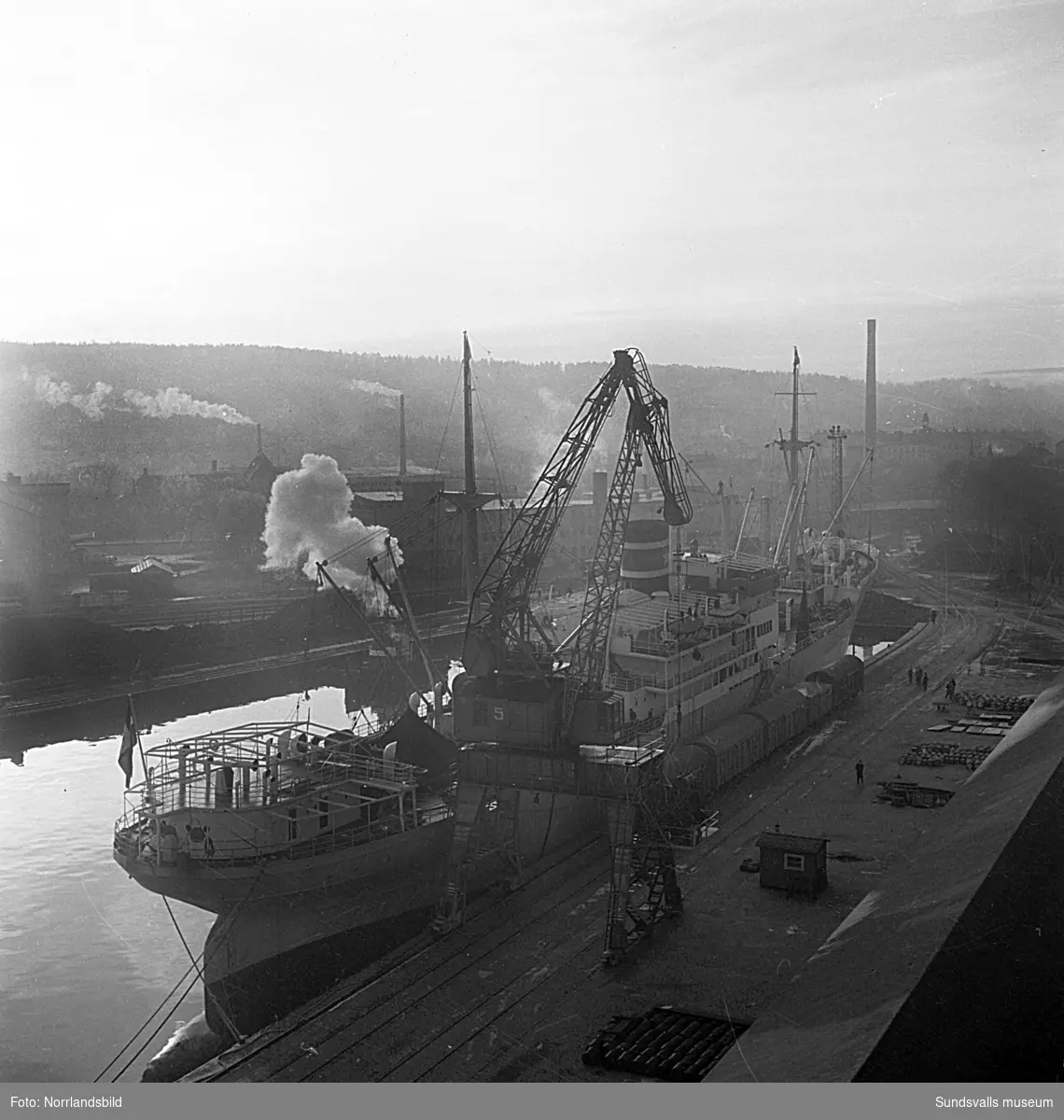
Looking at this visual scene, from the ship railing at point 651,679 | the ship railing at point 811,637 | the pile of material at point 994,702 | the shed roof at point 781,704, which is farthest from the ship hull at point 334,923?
the pile of material at point 994,702

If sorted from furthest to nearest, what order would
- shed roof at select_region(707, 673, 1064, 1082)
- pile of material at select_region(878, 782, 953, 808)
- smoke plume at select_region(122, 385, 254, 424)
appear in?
1. smoke plume at select_region(122, 385, 254, 424)
2. pile of material at select_region(878, 782, 953, 808)
3. shed roof at select_region(707, 673, 1064, 1082)

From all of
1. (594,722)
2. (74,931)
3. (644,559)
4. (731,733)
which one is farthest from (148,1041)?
(644,559)

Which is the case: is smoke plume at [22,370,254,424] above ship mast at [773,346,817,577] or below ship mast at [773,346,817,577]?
above

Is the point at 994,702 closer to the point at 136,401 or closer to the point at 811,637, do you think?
the point at 811,637

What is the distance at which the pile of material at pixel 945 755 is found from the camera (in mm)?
19344

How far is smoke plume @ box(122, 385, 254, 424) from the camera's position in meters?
55.8

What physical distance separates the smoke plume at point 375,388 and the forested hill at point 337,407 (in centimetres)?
10

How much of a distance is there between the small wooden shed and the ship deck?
191 millimetres

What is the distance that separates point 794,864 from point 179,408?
1907 inches

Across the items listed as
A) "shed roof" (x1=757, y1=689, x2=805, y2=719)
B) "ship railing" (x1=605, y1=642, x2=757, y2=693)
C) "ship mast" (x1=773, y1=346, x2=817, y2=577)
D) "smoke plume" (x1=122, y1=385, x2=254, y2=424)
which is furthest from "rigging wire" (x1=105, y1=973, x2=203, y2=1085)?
"smoke plume" (x1=122, y1=385, x2=254, y2=424)

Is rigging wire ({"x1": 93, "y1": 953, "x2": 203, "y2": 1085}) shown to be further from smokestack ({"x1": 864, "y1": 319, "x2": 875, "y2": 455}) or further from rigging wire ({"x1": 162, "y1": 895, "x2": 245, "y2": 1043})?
smokestack ({"x1": 864, "y1": 319, "x2": 875, "y2": 455})

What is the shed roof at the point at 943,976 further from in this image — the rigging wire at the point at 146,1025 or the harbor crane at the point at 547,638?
the rigging wire at the point at 146,1025

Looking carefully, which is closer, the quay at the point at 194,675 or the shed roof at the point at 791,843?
the shed roof at the point at 791,843

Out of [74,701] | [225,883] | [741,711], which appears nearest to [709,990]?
[225,883]
